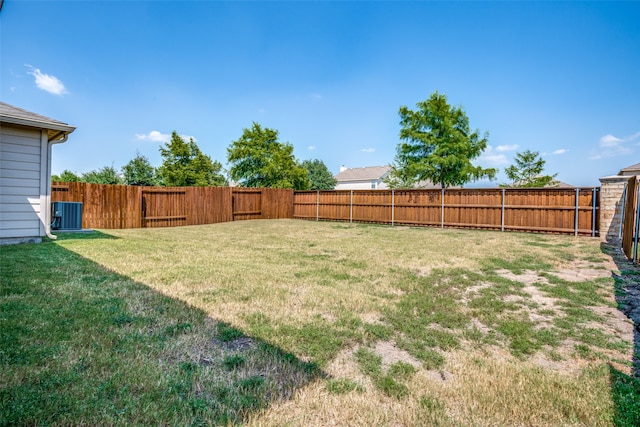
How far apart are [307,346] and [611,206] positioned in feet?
36.3

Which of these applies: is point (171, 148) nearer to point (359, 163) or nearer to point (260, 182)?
point (260, 182)

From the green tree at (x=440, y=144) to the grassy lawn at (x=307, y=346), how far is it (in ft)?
48.4

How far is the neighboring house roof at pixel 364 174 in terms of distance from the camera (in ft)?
138

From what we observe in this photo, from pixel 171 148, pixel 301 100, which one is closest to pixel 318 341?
pixel 301 100

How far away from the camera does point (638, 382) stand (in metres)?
2.03

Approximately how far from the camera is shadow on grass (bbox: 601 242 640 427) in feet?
5.54

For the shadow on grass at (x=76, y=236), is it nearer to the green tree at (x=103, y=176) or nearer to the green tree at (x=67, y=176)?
the green tree at (x=103, y=176)

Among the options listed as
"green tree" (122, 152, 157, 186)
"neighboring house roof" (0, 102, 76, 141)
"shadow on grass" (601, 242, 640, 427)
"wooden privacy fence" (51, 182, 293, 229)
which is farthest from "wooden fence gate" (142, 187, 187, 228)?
"green tree" (122, 152, 157, 186)

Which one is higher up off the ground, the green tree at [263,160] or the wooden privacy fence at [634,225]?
the green tree at [263,160]

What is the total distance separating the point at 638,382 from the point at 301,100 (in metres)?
17.8

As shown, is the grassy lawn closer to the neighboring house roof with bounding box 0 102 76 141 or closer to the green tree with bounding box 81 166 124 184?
the neighboring house roof with bounding box 0 102 76 141

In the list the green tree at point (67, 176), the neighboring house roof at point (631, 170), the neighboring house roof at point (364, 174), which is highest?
the neighboring house roof at point (364, 174)

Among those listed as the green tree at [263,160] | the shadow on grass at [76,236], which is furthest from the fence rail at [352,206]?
the green tree at [263,160]

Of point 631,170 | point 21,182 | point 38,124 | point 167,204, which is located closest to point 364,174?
point 631,170
